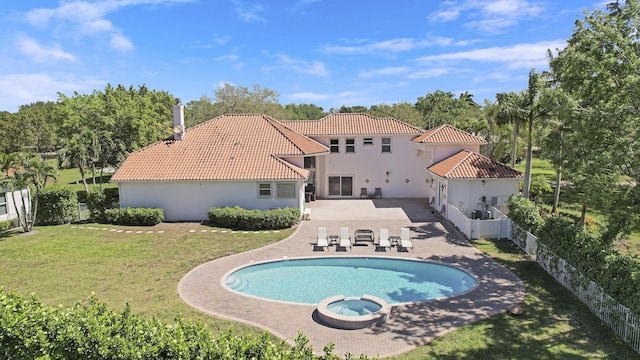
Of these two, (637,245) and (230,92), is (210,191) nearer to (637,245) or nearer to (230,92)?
(637,245)

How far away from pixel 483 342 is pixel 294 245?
12.5 m

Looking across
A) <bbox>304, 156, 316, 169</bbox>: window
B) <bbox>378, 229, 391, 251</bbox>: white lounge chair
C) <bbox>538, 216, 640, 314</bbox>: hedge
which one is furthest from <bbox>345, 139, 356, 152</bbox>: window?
<bbox>538, 216, 640, 314</bbox>: hedge

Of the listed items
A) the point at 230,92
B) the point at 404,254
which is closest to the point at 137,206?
the point at 404,254

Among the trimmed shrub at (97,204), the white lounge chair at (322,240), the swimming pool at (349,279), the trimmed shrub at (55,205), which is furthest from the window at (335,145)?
the trimmed shrub at (55,205)

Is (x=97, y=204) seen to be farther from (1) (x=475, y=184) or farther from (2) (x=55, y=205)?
(1) (x=475, y=184)

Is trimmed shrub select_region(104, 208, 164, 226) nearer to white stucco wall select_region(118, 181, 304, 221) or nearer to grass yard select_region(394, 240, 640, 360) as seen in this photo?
white stucco wall select_region(118, 181, 304, 221)

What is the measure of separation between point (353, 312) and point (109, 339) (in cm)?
824

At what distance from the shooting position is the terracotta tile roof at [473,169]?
→ 27.5 m

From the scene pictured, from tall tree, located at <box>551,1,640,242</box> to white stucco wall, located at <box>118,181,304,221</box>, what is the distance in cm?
1728

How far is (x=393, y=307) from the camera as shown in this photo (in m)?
14.8

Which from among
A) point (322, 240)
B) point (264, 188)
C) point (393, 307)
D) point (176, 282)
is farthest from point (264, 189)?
point (393, 307)

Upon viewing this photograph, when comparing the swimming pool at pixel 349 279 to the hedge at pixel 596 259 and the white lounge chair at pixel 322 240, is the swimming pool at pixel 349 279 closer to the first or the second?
the white lounge chair at pixel 322 240

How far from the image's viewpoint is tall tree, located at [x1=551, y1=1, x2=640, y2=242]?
14.1m

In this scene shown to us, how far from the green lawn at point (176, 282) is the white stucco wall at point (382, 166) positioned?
14.0 metres
